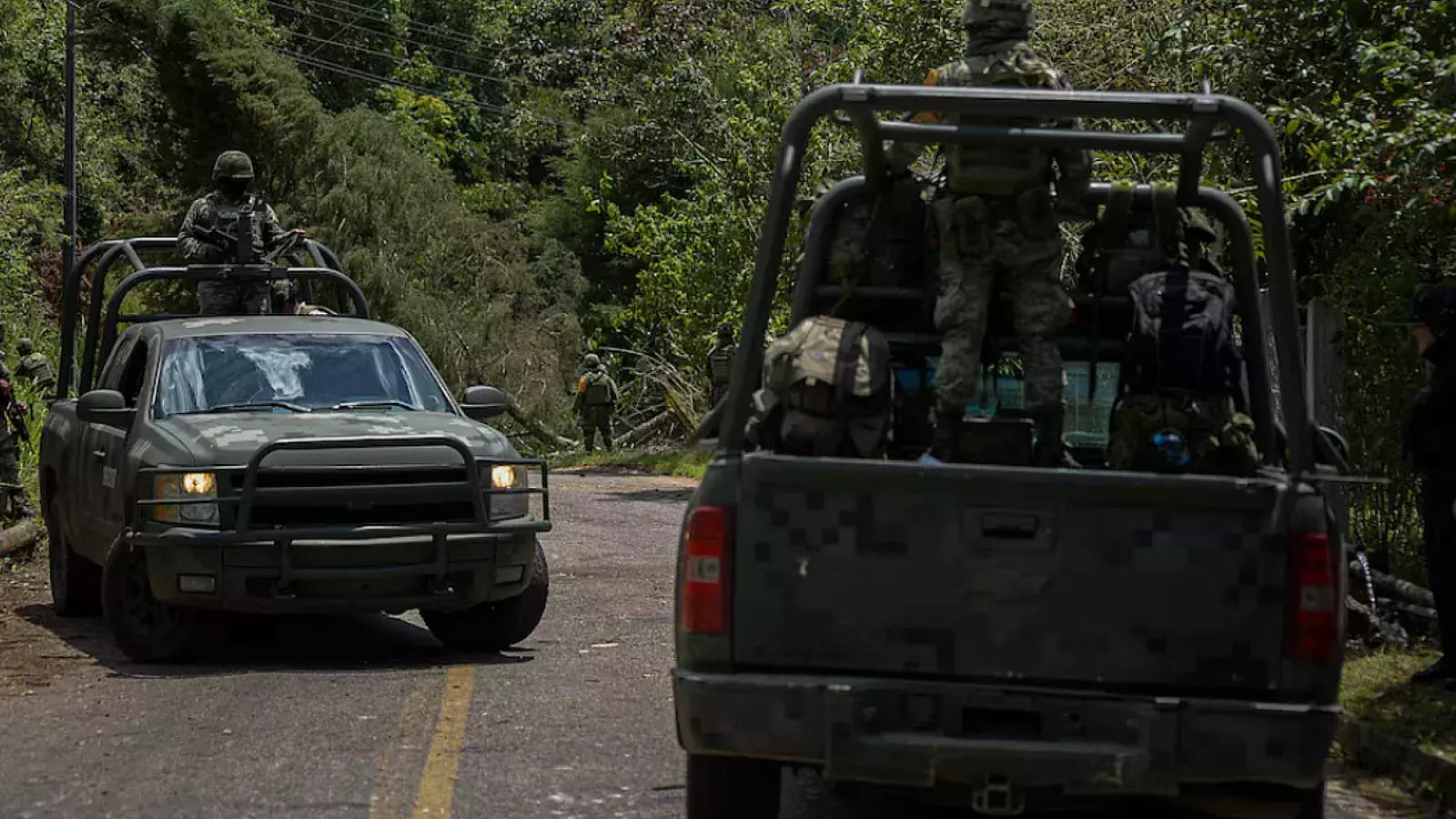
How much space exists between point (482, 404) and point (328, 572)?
5.33 feet

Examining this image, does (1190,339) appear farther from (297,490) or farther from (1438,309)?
(297,490)

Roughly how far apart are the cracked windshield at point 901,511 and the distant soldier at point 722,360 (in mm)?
4264

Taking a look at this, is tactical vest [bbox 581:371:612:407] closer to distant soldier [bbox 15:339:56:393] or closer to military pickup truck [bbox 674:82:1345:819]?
distant soldier [bbox 15:339:56:393]

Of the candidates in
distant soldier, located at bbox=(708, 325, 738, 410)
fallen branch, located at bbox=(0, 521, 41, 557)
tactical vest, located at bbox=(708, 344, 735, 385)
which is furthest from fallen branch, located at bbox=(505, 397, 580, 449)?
fallen branch, located at bbox=(0, 521, 41, 557)

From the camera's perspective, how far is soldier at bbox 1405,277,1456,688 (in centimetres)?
870

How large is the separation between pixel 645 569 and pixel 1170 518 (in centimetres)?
895

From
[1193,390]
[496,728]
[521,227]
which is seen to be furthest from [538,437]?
[1193,390]

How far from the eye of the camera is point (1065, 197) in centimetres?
Result: 686

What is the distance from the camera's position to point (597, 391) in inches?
1252

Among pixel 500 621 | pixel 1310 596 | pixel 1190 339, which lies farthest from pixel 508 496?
pixel 1310 596

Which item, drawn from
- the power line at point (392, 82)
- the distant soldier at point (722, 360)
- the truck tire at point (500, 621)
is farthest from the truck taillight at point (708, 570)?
the power line at point (392, 82)

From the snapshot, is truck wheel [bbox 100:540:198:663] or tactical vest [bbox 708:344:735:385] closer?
truck wheel [bbox 100:540:198:663]

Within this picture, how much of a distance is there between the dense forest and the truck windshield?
16.2 feet

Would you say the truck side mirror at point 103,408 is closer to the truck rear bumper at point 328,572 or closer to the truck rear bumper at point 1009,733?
the truck rear bumper at point 328,572
